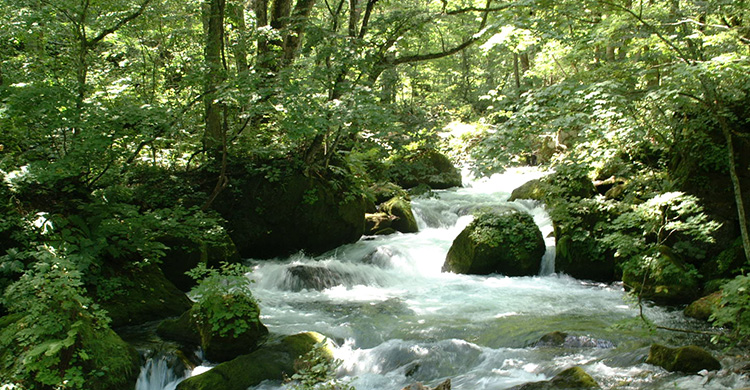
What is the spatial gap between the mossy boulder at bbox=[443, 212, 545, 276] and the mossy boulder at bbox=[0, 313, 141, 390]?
267 inches

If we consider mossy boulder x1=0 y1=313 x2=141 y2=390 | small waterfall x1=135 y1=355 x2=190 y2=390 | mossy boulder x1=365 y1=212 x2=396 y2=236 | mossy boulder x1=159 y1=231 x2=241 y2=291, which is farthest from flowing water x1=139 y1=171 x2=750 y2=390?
mossy boulder x1=0 y1=313 x2=141 y2=390

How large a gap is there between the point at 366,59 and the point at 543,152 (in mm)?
11019

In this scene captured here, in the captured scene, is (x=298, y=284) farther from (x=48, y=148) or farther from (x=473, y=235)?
(x=48, y=148)

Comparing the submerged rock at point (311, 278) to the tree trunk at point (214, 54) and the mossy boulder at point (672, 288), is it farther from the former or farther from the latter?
the mossy boulder at point (672, 288)

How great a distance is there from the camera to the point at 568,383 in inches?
178

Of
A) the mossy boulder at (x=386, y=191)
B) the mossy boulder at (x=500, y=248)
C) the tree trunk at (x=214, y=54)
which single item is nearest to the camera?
the tree trunk at (x=214, y=54)

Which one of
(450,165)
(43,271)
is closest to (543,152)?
(450,165)

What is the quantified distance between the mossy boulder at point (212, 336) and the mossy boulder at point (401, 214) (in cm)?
731

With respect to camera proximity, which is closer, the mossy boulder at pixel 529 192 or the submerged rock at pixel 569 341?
the submerged rock at pixel 569 341

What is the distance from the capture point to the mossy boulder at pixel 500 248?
392 inches

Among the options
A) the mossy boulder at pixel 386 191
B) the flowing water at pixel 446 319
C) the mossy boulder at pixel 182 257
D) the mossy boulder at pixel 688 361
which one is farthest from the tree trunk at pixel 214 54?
the mossy boulder at pixel 688 361

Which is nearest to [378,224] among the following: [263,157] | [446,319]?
[263,157]

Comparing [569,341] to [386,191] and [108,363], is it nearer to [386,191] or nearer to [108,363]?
[108,363]

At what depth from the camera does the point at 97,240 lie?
19.1ft
